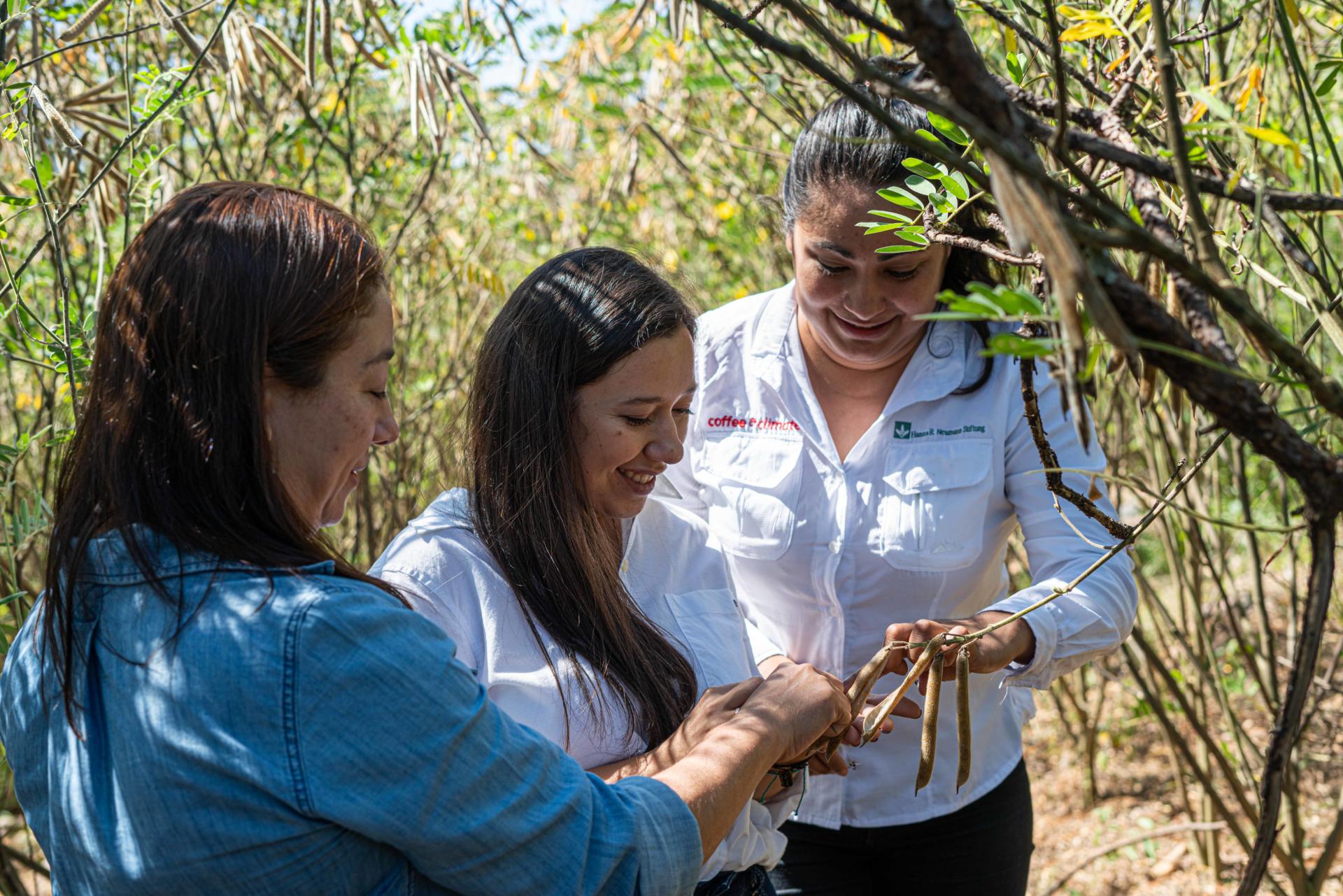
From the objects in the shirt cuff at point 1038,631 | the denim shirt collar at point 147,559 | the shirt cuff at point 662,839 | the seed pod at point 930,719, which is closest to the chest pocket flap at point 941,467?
the shirt cuff at point 1038,631

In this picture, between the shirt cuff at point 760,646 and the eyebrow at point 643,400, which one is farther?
the shirt cuff at point 760,646

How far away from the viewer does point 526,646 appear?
1.62 metres

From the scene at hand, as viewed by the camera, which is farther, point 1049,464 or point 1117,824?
point 1117,824

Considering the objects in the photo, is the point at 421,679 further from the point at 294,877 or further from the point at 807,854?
the point at 807,854

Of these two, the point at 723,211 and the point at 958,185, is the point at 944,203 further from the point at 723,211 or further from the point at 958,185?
the point at 723,211

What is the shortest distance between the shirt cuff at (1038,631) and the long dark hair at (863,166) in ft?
1.41

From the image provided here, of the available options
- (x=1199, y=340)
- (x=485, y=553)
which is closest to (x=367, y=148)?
(x=485, y=553)

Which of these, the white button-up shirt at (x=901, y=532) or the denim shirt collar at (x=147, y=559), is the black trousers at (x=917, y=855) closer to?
the white button-up shirt at (x=901, y=532)

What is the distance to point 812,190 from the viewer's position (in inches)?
80.0

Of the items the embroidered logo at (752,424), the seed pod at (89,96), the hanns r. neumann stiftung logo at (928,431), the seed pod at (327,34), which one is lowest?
the hanns r. neumann stiftung logo at (928,431)

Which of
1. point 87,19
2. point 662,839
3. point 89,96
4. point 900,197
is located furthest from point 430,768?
point 89,96

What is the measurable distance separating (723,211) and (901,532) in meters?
2.58

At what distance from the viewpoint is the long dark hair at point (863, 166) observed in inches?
73.7

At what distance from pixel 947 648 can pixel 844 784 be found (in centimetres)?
50
